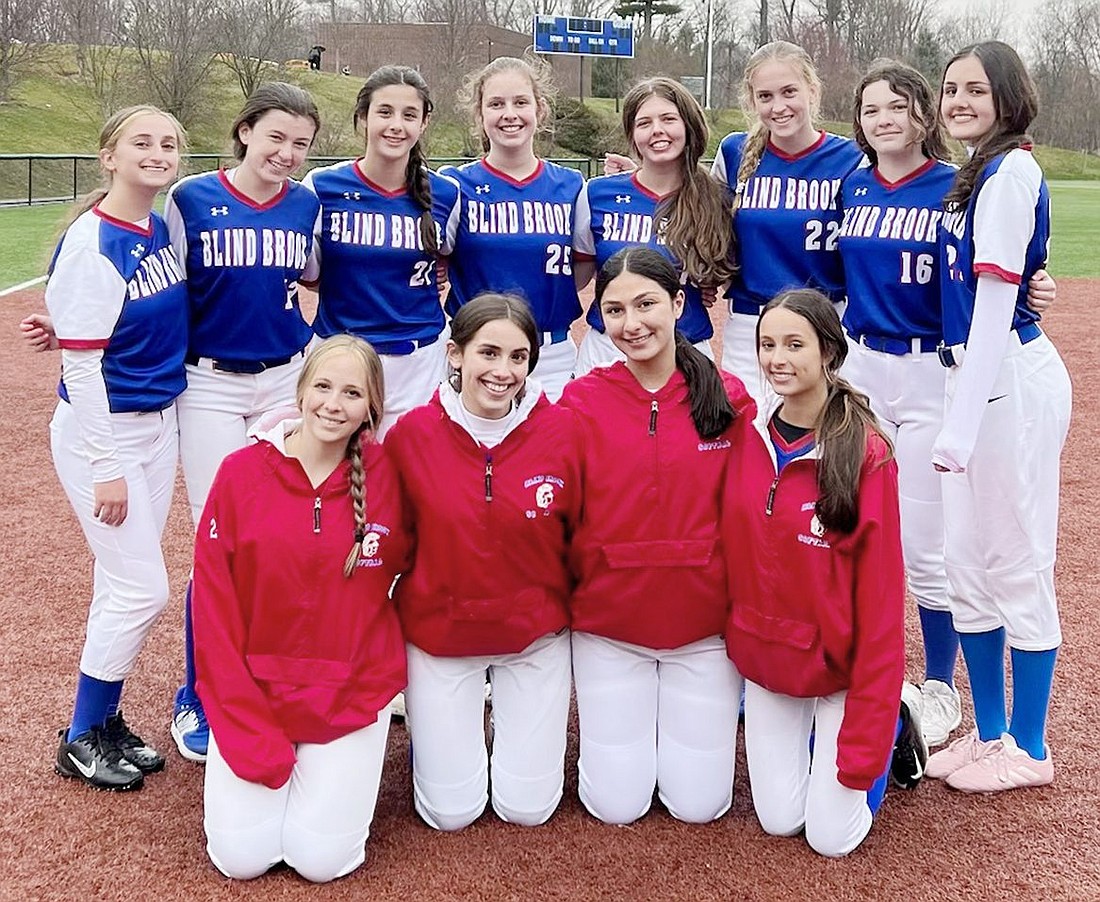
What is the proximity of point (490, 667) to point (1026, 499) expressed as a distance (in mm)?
1655

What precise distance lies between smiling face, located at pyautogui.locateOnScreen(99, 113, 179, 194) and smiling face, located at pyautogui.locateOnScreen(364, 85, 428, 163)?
0.74m

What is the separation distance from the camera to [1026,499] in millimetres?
3336

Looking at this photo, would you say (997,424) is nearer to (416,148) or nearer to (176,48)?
(416,148)

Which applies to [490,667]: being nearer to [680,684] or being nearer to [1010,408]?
[680,684]

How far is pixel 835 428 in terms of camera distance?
9.96 ft

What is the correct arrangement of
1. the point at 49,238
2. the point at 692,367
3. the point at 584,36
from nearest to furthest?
the point at 692,367 < the point at 49,238 < the point at 584,36

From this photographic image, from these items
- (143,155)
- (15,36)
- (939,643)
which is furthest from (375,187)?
Result: (15,36)

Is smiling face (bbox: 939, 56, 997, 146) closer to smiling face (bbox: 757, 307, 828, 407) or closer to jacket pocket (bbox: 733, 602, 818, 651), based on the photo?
smiling face (bbox: 757, 307, 828, 407)

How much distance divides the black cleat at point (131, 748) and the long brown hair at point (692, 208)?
237 cm

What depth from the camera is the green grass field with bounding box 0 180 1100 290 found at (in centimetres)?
1690

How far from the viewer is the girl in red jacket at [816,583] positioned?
3012 mm

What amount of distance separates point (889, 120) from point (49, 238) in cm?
1154

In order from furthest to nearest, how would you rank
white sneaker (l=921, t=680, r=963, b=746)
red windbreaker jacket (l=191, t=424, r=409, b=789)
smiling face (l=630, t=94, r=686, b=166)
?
1. smiling face (l=630, t=94, r=686, b=166)
2. white sneaker (l=921, t=680, r=963, b=746)
3. red windbreaker jacket (l=191, t=424, r=409, b=789)

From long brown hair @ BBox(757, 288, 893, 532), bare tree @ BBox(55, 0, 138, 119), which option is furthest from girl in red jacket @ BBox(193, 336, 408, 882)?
bare tree @ BBox(55, 0, 138, 119)
